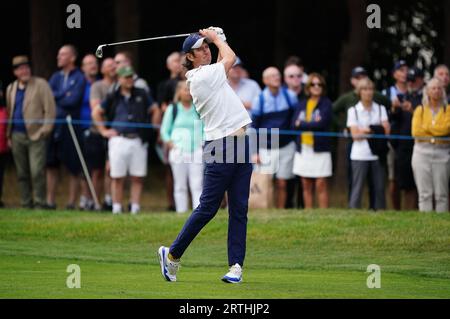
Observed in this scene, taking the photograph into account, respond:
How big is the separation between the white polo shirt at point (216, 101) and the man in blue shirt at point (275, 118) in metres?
7.62

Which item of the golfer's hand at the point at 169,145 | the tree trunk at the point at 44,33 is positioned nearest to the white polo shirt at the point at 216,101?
the golfer's hand at the point at 169,145

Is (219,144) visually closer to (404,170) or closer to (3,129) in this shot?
(404,170)

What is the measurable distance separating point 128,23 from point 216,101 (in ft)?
53.1

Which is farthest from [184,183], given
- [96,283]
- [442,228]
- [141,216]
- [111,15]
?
[111,15]

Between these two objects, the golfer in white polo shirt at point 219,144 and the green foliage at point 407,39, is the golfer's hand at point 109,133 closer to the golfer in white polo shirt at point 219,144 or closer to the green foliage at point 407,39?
the golfer in white polo shirt at point 219,144

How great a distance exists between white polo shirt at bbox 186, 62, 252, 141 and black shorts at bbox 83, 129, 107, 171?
917 centimetres

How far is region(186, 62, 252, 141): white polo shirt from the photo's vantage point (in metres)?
12.0

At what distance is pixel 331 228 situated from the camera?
17.1m

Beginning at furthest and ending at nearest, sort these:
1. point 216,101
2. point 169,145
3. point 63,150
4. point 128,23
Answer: point 128,23
point 63,150
point 169,145
point 216,101

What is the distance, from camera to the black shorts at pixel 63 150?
21375 millimetres

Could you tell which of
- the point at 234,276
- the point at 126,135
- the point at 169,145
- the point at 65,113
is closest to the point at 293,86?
the point at 169,145

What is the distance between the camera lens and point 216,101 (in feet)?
39.7

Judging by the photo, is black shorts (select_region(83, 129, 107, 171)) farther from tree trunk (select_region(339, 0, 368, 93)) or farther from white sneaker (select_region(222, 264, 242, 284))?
white sneaker (select_region(222, 264, 242, 284))
